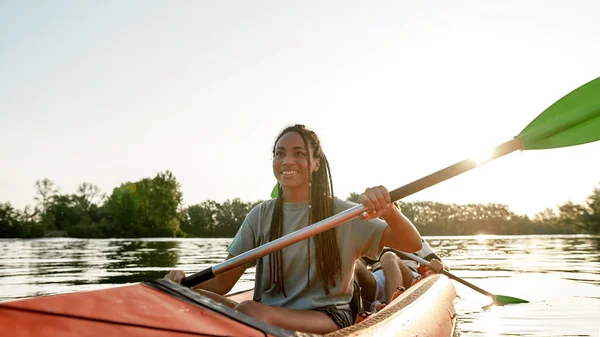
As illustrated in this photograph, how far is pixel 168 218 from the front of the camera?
64.2 m

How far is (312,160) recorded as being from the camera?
3143mm

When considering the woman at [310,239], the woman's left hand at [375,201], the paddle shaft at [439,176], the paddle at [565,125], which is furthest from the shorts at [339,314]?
the paddle at [565,125]

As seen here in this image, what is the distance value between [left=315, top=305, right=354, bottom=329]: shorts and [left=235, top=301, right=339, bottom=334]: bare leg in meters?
0.03

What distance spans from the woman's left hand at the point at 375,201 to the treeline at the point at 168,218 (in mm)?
55614

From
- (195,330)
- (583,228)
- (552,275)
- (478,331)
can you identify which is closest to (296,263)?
(195,330)

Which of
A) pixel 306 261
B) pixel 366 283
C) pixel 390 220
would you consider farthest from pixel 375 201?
pixel 366 283

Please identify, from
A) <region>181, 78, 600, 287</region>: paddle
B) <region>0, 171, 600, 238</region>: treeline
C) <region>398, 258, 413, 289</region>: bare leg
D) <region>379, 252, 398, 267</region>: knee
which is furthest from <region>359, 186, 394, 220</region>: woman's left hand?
<region>0, 171, 600, 238</region>: treeline

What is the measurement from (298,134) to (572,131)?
1.94 meters

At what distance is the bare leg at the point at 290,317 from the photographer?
2348 millimetres

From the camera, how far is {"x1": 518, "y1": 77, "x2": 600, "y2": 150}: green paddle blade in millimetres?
3652

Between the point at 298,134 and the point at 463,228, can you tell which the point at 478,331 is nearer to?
the point at 298,134

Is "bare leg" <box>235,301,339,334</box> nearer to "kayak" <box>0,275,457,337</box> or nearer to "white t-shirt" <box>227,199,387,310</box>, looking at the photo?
"white t-shirt" <box>227,199,387,310</box>

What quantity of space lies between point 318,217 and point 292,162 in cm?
34

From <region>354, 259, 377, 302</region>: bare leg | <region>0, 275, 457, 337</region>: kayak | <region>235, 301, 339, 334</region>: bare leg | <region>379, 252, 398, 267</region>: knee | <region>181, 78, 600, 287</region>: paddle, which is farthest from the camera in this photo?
<region>379, 252, 398, 267</region>: knee
